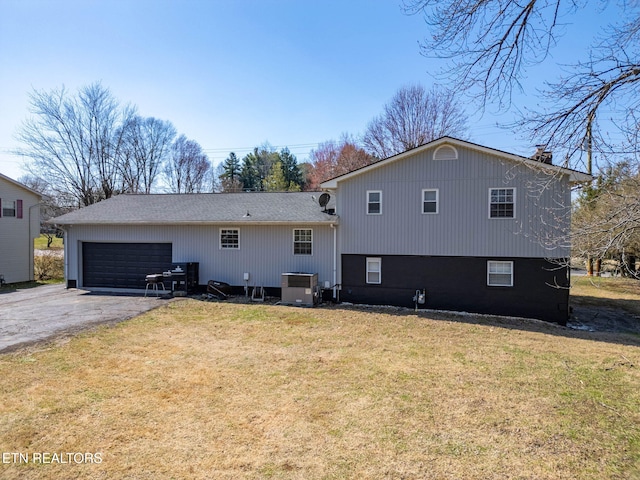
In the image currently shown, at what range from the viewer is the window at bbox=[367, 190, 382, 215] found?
Answer: 1195cm

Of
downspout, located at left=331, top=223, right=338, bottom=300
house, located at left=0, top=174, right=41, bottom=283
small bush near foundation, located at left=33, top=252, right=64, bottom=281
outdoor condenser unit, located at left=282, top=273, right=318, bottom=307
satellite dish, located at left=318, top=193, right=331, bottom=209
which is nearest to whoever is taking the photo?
outdoor condenser unit, located at left=282, top=273, right=318, bottom=307

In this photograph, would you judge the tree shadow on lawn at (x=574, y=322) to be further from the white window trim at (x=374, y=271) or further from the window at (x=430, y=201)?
the window at (x=430, y=201)

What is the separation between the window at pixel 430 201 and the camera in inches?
452

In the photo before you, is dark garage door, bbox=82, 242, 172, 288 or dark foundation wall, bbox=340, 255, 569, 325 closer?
dark foundation wall, bbox=340, 255, 569, 325

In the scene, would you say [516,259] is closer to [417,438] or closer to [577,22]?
[577,22]

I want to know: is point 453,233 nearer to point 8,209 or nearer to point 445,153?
point 445,153

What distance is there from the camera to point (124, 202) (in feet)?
52.3

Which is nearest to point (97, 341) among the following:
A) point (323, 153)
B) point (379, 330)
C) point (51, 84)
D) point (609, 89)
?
point (379, 330)

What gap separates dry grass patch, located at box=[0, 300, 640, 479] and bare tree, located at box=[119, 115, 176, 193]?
2983cm

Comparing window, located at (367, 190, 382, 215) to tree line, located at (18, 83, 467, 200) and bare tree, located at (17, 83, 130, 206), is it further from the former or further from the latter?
bare tree, located at (17, 83, 130, 206)

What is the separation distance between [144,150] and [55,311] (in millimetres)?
29713

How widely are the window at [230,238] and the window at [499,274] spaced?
875 centimetres

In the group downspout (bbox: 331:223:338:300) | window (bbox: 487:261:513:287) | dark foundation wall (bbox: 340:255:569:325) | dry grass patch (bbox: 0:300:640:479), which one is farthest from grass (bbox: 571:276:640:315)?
downspout (bbox: 331:223:338:300)

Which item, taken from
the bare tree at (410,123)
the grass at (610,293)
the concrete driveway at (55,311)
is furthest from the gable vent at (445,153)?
the bare tree at (410,123)
